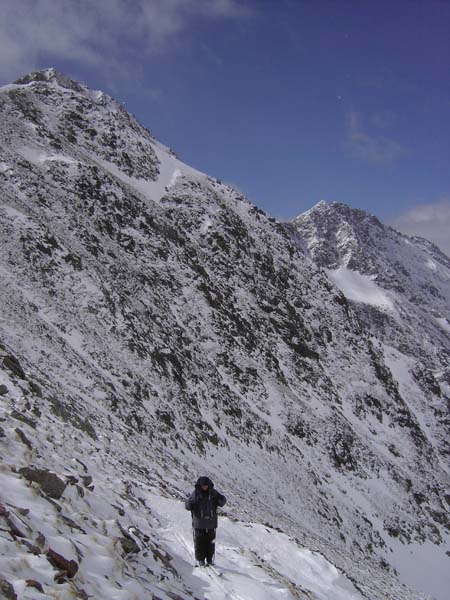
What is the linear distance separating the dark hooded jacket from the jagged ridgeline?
2.92 m

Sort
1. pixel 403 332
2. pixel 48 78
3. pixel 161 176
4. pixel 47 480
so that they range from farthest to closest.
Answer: pixel 403 332, pixel 48 78, pixel 161 176, pixel 47 480

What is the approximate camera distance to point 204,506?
9086 millimetres

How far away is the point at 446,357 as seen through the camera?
481ft

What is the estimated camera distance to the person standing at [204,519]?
895 centimetres

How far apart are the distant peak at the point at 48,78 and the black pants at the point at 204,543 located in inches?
3369

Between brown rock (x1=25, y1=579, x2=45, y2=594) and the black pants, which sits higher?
brown rock (x1=25, y1=579, x2=45, y2=594)

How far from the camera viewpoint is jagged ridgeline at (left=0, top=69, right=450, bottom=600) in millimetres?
29391

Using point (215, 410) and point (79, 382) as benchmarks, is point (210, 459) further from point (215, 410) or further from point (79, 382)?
point (79, 382)

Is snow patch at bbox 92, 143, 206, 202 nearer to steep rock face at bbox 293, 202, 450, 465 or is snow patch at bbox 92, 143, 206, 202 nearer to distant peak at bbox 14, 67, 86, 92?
distant peak at bbox 14, 67, 86, 92

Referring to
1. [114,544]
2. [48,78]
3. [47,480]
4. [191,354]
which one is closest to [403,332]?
[191,354]

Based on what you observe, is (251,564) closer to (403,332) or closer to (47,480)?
(47,480)

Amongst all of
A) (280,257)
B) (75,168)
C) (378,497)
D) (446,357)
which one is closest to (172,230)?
(75,168)

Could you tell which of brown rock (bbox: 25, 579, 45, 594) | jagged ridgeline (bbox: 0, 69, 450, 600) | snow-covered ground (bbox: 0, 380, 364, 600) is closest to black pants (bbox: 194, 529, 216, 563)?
snow-covered ground (bbox: 0, 380, 364, 600)

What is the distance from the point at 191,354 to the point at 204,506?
40516 mm
